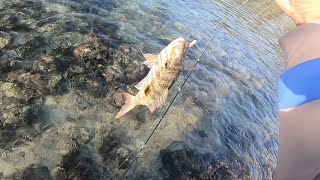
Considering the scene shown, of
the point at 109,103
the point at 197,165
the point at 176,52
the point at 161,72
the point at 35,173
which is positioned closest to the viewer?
the point at 176,52

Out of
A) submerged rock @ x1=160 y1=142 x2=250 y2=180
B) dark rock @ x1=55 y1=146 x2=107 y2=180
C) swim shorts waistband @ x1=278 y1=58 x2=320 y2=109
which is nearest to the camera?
swim shorts waistband @ x1=278 y1=58 x2=320 y2=109

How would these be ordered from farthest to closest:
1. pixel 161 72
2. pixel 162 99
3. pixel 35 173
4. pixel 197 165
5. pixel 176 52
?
pixel 197 165
pixel 35 173
pixel 162 99
pixel 161 72
pixel 176 52

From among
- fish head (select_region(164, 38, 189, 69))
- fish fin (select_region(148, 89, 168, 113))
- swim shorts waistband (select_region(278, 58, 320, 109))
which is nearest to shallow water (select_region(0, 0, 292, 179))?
fish fin (select_region(148, 89, 168, 113))

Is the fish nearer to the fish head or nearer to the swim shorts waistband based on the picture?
the fish head

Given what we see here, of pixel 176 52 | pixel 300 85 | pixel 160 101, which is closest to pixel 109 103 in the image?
pixel 160 101

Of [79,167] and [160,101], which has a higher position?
[160,101]

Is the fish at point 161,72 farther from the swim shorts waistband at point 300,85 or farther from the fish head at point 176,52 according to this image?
the swim shorts waistband at point 300,85

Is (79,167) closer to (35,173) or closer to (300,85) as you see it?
(35,173)
